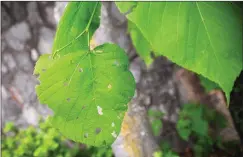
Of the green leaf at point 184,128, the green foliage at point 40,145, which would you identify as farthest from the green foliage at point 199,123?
the green foliage at point 40,145

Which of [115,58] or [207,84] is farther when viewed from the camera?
[207,84]

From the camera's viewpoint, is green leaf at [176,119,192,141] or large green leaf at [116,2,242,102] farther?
green leaf at [176,119,192,141]

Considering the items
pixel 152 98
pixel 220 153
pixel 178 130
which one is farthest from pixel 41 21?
pixel 220 153

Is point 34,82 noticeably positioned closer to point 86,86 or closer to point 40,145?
point 40,145

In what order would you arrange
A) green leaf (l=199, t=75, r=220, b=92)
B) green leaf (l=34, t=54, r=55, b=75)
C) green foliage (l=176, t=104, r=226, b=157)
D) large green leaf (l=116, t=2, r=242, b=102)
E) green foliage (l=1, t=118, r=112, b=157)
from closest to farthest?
large green leaf (l=116, t=2, r=242, b=102) → green leaf (l=34, t=54, r=55, b=75) → green leaf (l=199, t=75, r=220, b=92) → green foliage (l=176, t=104, r=226, b=157) → green foliage (l=1, t=118, r=112, b=157)

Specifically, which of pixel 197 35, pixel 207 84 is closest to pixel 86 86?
pixel 197 35

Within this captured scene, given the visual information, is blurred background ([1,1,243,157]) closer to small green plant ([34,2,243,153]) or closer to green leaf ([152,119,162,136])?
green leaf ([152,119,162,136])

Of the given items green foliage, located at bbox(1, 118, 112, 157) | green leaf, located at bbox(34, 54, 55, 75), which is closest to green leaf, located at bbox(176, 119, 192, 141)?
green foliage, located at bbox(1, 118, 112, 157)

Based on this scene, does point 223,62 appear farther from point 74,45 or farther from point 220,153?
point 220,153
